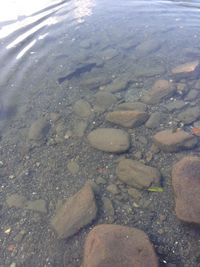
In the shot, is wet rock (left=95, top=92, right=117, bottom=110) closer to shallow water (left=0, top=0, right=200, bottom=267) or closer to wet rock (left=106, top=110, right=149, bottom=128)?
shallow water (left=0, top=0, right=200, bottom=267)

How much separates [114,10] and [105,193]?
6.50 meters

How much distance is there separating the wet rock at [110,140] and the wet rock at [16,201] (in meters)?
1.42

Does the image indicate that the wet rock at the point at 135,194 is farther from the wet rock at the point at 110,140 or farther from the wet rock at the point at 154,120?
the wet rock at the point at 154,120

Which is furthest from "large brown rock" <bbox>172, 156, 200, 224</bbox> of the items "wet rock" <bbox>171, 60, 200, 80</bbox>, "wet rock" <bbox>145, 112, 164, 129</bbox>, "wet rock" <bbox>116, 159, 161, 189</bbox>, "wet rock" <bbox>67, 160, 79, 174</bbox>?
"wet rock" <bbox>171, 60, 200, 80</bbox>

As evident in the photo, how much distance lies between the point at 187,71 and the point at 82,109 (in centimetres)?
234

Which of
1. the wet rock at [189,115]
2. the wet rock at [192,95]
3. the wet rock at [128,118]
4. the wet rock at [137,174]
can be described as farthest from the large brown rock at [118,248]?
the wet rock at [192,95]

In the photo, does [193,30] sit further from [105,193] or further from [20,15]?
[105,193]

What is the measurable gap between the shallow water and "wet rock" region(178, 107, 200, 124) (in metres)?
0.11

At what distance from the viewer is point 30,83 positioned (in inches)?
279

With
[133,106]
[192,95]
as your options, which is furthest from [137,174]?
[192,95]

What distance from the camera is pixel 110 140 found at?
5496mm

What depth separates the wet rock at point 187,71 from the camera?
6918 mm

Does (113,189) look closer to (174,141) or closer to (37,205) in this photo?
(37,205)

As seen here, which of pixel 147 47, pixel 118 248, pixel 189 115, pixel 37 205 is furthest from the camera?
pixel 147 47
